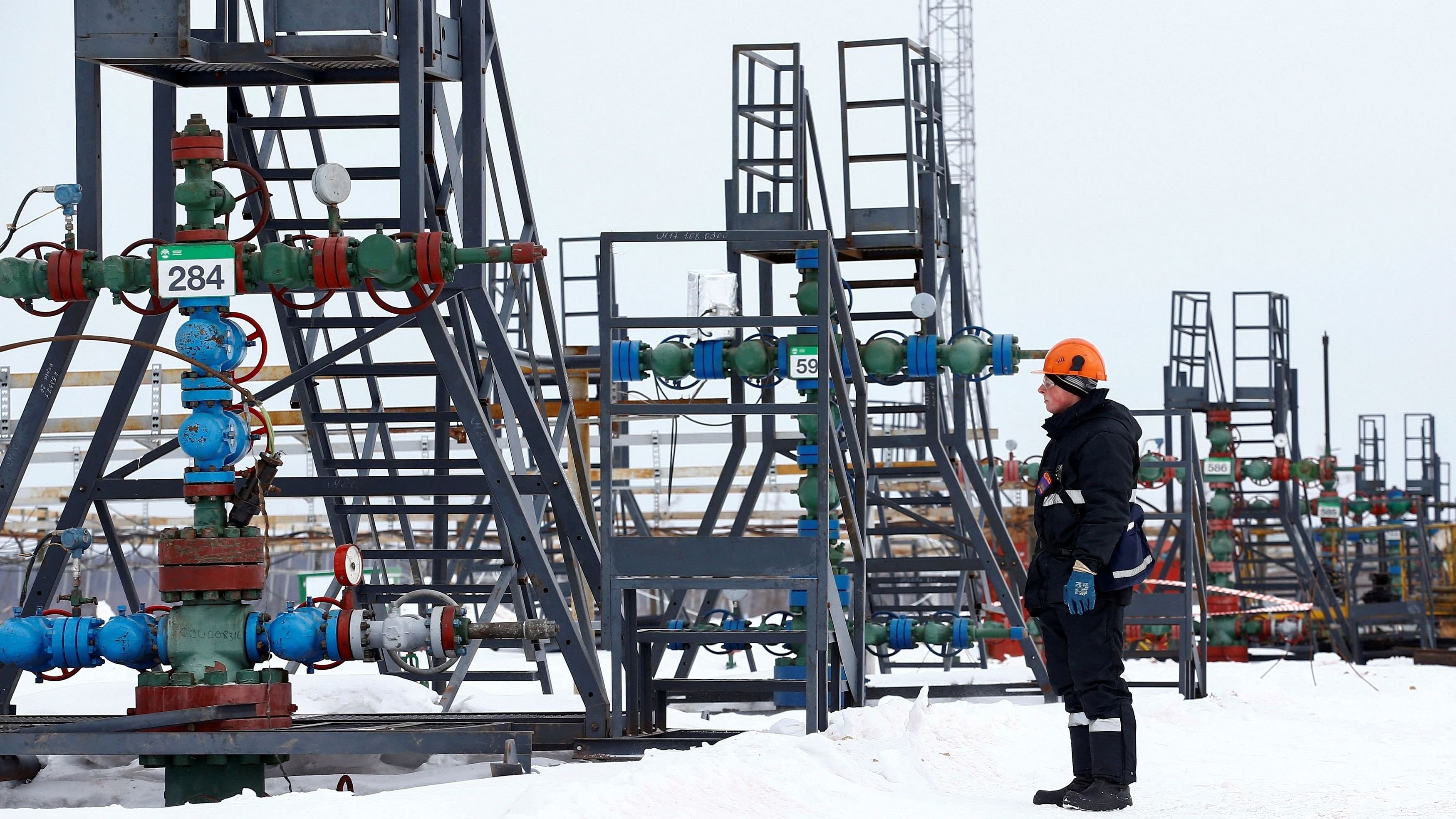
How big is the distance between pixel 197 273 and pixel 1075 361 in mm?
3749

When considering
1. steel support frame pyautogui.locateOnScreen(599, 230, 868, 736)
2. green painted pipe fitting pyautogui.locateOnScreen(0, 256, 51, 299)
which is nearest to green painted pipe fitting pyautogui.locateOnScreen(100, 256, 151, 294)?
green painted pipe fitting pyautogui.locateOnScreen(0, 256, 51, 299)

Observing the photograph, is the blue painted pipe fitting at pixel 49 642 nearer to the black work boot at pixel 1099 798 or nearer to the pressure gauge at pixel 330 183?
the pressure gauge at pixel 330 183

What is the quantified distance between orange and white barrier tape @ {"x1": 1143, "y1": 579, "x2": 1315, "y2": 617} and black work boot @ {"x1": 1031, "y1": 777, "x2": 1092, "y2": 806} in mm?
6539

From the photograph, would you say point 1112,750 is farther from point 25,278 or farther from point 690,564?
point 25,278

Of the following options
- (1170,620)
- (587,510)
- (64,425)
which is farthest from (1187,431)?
(64,425)

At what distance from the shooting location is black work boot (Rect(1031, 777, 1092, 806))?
6516mm

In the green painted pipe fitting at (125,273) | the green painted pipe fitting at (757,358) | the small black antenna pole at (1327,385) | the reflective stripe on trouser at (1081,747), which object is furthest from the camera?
the small black antenna pole at (1327,385)

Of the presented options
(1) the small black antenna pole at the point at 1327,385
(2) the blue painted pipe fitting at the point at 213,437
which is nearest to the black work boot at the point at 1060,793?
(2) the blue painted pipe fitting at the point at 213,437

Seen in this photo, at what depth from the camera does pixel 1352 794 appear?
6.97 metres

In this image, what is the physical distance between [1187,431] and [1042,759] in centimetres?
488

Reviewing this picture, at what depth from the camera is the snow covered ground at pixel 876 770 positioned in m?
5.94

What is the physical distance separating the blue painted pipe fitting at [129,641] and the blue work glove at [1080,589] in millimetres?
3827

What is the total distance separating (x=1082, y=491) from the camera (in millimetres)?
6656

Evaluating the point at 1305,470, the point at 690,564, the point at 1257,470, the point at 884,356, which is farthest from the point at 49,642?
the point at 1305,470
